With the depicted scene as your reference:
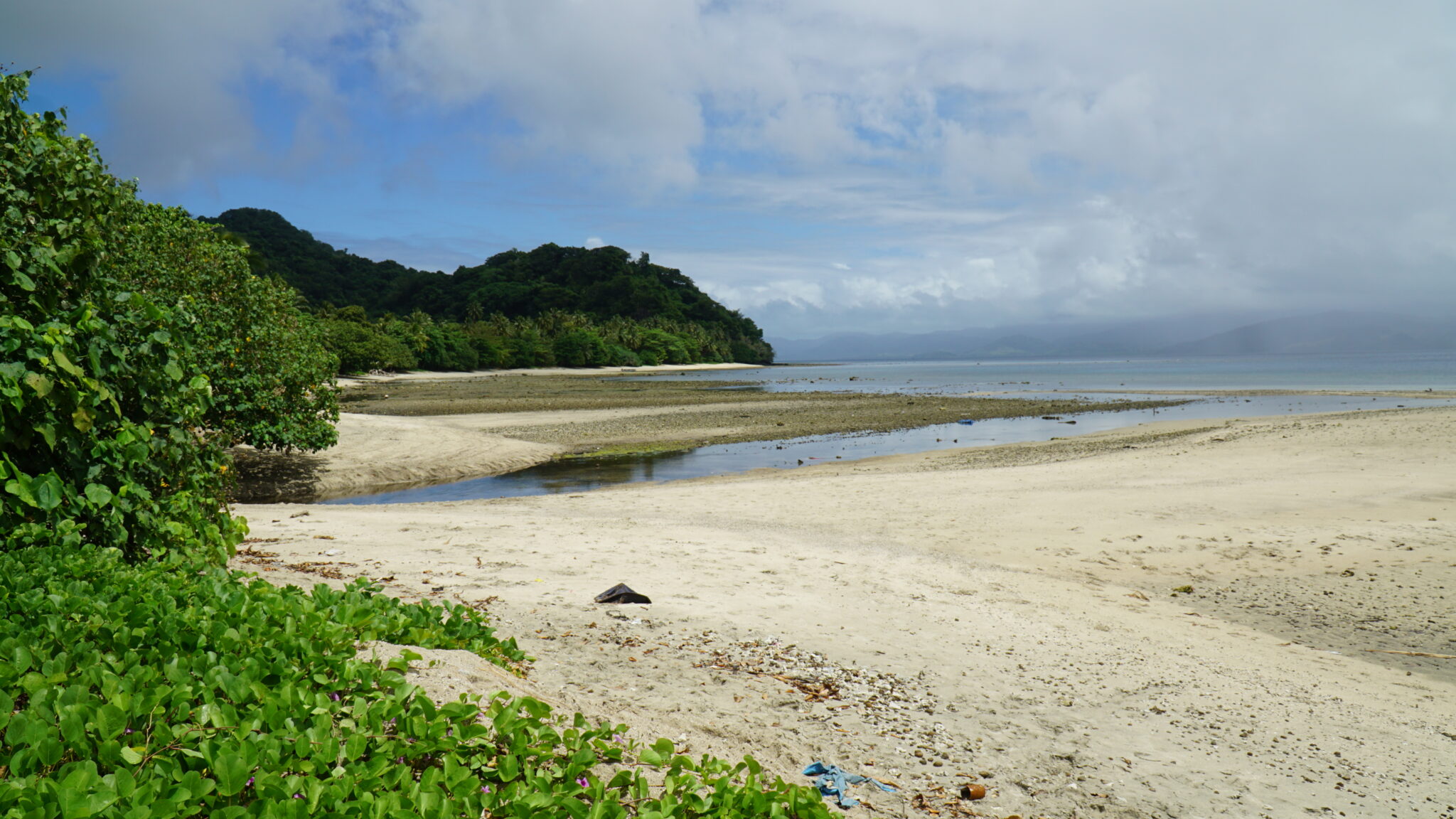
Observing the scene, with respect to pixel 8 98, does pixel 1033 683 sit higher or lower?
lower

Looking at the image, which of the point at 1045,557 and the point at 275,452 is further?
the point at 275,452

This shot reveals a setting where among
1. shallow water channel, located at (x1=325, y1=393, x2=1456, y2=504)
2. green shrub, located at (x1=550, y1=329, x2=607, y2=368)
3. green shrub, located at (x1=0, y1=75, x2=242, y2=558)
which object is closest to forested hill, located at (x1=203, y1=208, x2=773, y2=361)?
green shrub, located at (x1=550, y1=329, x2=607, y2=368)

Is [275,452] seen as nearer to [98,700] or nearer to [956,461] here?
[956,461]

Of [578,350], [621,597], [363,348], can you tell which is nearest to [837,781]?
[621,597]

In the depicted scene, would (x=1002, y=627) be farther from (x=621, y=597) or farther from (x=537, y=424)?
(x=537, y=424)

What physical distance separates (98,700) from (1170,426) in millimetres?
37817

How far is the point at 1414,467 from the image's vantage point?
17891 mm

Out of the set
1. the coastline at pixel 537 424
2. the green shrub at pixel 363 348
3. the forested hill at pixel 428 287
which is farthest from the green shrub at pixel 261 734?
the forested hill at pixel 428 287

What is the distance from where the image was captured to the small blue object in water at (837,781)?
4137mm

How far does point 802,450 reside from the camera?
94.9ft

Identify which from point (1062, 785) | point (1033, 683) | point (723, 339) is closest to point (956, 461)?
point (1033, 683)

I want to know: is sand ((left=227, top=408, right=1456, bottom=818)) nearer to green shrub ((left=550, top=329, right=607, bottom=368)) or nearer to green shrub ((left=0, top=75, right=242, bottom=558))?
green shrub ((left=0, top=75, right=242, bottom=558))

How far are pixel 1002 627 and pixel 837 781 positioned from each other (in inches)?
147

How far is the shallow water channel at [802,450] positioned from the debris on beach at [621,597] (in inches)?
493
